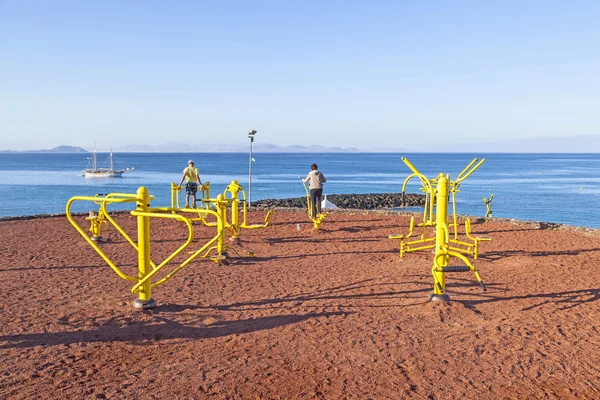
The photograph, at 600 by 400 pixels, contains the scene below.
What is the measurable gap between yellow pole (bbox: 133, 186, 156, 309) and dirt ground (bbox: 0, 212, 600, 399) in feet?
0.62

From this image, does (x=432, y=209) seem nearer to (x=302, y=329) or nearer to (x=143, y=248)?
(x=302, y=329)

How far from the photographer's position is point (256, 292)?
6.82m

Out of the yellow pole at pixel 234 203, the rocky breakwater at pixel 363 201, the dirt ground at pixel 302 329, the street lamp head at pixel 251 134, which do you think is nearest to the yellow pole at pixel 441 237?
the dirt ground at pixel 302 329

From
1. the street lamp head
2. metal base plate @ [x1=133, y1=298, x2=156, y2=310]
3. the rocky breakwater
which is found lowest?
the rocky breakwater

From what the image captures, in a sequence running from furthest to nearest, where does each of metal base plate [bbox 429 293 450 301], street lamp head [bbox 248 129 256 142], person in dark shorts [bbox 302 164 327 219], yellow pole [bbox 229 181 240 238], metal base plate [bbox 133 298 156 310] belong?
street lamp head [bbox 248 129 256 142] → person in dark shorts [bbox 302 164 327 219] → yellow pole [bbox 229 181 240 238] → metal base plate [bbox 429 293 450 301] → metal base plate [bbox 133 298 156 310]

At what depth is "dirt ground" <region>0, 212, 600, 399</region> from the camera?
13.6 feet

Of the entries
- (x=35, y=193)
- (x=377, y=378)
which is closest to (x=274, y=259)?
(x=377, y=378)

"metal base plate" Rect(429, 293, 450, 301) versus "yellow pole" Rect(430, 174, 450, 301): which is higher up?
"yellow pole" Rect(430, 174, 450, 301)

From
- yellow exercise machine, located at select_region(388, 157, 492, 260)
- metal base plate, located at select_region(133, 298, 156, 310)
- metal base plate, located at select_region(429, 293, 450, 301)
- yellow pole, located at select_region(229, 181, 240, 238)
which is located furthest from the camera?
yellow pole, located at select_region(229, 181, 240, 238)

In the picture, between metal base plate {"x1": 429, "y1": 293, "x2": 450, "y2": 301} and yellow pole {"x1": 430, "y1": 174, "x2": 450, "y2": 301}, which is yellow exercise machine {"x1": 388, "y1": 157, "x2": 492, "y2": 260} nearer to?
yellow pole {"x1": 430, "y1": 174, "x2": 450, "y2": 301}

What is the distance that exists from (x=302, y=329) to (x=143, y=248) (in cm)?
194

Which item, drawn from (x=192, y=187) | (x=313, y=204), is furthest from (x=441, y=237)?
(x=192, y=187)

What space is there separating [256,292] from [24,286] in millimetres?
2961

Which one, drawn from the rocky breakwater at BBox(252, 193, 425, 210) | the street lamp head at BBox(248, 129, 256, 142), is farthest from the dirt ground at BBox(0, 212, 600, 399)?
the rocky breakwater at BBox(252, 193, 425, 210)
